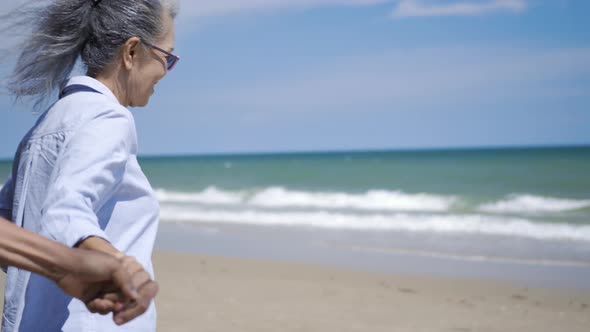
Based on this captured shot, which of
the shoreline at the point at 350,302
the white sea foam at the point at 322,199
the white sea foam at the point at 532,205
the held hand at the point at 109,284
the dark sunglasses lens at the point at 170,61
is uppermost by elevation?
the dark sunglasses lens at the point at 170,61

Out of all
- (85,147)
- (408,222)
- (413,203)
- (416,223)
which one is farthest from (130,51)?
(413,203)

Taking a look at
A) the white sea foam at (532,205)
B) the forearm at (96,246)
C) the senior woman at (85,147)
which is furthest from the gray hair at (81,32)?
the white sea foam at (532,205)

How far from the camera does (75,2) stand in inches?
49.3

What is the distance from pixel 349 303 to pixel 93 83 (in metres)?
5.90

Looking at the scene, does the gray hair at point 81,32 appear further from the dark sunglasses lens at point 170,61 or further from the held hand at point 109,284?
the held hand at point 109,284

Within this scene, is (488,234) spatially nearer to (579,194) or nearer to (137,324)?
(579,194)

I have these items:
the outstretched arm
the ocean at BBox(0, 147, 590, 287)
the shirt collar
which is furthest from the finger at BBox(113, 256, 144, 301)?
the ocean at BBox(0, 147, 590, 287)

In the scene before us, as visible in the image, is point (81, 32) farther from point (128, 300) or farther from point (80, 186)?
point (128, 300)

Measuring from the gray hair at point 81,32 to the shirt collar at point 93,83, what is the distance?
0.07 meters

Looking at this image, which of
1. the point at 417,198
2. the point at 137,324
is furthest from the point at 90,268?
the point at 417,198

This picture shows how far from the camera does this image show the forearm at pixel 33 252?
85cm

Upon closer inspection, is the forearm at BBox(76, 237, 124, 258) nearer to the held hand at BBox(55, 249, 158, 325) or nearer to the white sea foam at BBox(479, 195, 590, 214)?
the held hand at BBox(55, 249, 158, 325)

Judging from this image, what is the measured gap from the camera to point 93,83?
1195 mm

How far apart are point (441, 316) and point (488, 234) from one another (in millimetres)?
6525
